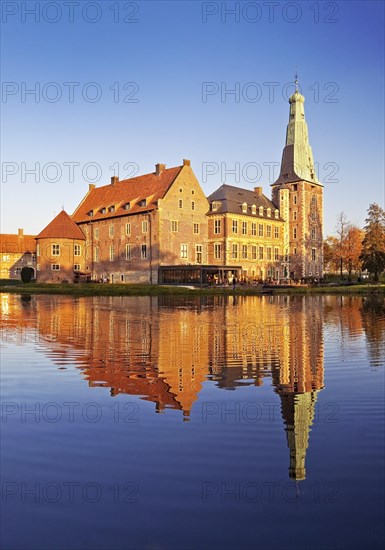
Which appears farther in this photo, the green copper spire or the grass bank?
the green copper spire

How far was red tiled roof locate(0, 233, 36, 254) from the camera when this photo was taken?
103613 millimetres

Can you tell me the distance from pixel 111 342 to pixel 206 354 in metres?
3.57

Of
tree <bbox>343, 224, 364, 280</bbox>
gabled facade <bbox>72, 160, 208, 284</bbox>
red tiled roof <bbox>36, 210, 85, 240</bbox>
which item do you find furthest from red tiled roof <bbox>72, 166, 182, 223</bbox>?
tree <bbox>343, 224, 364, 280</bbox>

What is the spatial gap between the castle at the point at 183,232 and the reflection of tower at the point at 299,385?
47671 mm

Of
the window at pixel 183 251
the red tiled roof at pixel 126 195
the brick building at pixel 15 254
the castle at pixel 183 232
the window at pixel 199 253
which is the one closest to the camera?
the castle at pixel 183 232

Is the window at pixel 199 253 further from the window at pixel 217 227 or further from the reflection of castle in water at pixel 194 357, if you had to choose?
the reflection of castle in water at pixel 194 357

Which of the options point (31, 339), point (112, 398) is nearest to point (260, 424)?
point (112, 398)

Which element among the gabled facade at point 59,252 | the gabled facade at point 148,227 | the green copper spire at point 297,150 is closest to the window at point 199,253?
the gabled facade at point 148,227

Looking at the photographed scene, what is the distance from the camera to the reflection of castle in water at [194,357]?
919 cm

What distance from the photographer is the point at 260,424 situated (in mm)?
7766

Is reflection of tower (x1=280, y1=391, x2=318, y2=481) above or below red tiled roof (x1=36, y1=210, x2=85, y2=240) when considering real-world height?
below

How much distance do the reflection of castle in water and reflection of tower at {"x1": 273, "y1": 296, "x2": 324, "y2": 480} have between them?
0.01m

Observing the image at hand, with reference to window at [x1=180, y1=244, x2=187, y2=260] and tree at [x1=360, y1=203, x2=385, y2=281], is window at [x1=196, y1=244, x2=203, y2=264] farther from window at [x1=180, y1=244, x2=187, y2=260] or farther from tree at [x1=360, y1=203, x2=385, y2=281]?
tree at [x1=360, y1=203, x2=385, y2=281]

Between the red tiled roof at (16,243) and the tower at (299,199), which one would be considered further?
the red tiled roof at (16,243)
